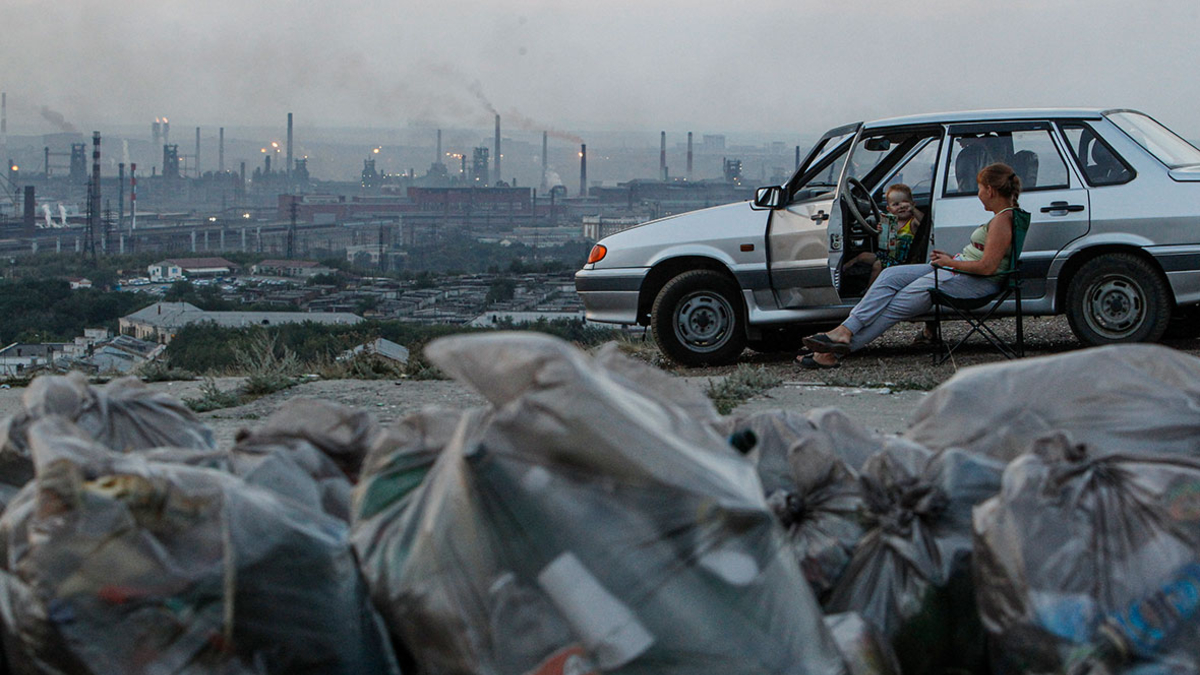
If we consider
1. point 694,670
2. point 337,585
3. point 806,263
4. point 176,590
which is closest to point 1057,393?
point 694,670

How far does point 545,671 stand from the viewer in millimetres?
2117

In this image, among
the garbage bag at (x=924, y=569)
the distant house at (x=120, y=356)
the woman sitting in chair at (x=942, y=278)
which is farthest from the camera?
the distant house at (x=120, y=356)

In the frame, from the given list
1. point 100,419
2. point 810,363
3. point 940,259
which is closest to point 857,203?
point 940,259

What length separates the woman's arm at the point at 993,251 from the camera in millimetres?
7605

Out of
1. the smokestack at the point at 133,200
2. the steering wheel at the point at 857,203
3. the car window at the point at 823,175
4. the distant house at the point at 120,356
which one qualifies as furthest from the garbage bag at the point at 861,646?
the smokestack at the point at 133,200

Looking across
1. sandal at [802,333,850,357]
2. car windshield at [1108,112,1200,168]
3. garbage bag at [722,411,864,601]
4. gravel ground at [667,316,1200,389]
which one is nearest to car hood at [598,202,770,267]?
gravel ground at [667,316,1200,389]

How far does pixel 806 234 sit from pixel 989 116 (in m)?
1.60

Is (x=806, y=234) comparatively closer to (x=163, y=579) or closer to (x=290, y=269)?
(x=163, y=579)

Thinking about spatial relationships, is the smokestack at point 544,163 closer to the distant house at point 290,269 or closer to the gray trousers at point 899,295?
the distant house at point 290,269

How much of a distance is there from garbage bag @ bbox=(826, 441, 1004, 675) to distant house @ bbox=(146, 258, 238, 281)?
1625 inches

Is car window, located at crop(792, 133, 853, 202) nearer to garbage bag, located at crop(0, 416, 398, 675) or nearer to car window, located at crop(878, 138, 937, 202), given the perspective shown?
Answer: car window, located at crop(878, 138, 937, 202)

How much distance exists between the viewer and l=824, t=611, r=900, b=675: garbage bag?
7.79ft

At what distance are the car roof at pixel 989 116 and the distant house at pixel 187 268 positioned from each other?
36290mm

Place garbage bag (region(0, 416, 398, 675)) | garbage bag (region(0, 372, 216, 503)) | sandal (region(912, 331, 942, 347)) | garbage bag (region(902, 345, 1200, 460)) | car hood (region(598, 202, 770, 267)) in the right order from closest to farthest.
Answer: garbage bag (region(0, 416, 398, 675)), garbage bag (region(902, 345, 1200, 460)), garbage bag (region(0, 372, 216, 503)), car hood (region(598, 202, 770, 267)), sandal (region(912, 331, 942, 347))
